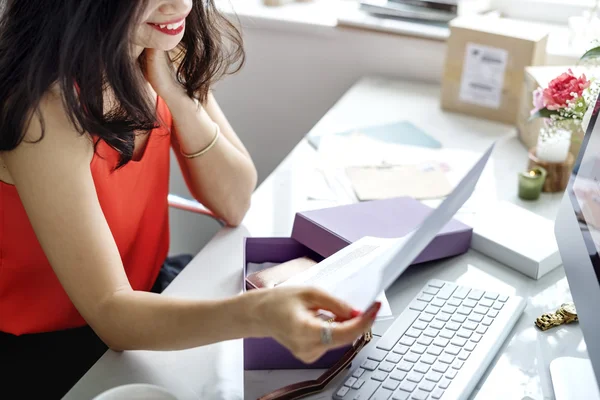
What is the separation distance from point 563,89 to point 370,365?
2.23ft

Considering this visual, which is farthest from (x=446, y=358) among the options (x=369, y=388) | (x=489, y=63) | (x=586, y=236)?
(x=489, y=63)

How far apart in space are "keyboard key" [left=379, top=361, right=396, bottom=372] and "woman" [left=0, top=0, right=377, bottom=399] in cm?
16

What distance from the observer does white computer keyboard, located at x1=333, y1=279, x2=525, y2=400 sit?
92cm

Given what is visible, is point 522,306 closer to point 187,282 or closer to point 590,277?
point 590,277

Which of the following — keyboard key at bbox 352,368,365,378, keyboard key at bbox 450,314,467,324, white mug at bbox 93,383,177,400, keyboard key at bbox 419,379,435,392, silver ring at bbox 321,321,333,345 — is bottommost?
keyboard key at bbox 352,368,365,378

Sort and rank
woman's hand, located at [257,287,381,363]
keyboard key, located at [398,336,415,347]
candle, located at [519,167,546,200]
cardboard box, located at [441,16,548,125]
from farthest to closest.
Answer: cardboard box, located at [441,16,548,125] < candle, located at [519,167,546,200] < keyboard key, located at [398,336,415,347] < woman's hand, located at [257,287,381,363]

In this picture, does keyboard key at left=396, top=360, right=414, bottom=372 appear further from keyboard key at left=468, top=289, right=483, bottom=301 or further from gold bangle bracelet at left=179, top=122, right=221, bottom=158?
gold bangle bracelet at left=179, top=122, right=221, bottom=158

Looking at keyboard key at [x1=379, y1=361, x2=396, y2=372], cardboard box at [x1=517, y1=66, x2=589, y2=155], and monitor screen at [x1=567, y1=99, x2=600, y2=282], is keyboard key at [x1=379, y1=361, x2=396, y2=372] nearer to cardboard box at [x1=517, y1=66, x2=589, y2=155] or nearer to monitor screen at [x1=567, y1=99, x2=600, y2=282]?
monitor screen at [x1=567, y1=99, x2=600, y2=282]

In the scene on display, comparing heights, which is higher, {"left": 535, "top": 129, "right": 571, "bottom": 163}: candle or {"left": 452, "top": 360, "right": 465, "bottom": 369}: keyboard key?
{"left": 535, "top": 129, "right": 571, "bottom": 163}: candle

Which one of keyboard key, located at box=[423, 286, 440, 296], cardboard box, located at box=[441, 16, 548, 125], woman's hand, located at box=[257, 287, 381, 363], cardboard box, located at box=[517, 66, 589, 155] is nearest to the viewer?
woman's hand, located at box=[257, 287, 381, 363]

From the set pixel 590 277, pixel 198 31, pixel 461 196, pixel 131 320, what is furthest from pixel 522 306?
pixel 198 31

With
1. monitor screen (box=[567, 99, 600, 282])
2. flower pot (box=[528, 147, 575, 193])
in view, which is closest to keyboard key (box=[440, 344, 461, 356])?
monitor screen (box=[567, 99, 600, 282])

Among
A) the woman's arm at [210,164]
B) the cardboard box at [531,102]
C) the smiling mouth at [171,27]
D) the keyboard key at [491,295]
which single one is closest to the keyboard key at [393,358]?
the keyboard key at [491,295]

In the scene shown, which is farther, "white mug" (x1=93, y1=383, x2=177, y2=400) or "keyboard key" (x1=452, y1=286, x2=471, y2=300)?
"keyboard key" (x1=452, y1=286, x2=471, y2=300)
